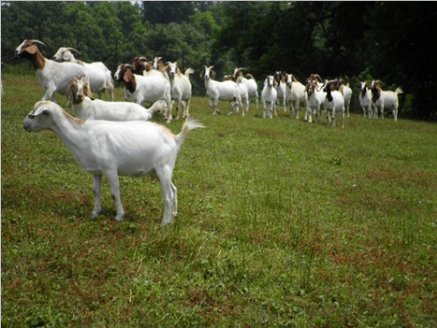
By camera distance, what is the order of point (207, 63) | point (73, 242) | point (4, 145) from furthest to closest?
point (207, 63) < point (4, 145) < point (73, 242)

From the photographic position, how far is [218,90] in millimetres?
22469

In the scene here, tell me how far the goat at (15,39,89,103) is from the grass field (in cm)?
424

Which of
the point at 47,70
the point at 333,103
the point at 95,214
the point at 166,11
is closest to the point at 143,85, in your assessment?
the point at 47,70

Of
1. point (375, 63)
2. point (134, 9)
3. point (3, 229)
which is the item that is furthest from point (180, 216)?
point (134, 9)

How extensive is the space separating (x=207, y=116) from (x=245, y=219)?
12735 mm

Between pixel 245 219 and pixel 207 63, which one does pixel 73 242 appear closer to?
pixel 245 219

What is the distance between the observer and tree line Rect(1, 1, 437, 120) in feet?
89.8

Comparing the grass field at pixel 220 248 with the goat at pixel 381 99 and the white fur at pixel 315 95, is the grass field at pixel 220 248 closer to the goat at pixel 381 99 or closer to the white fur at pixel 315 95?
the white fur at pixel 315 95

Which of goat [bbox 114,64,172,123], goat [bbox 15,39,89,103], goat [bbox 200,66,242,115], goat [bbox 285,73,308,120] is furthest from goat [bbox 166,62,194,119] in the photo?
goat [bbox 285,73,308,120]

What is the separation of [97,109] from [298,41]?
2854 centimetres

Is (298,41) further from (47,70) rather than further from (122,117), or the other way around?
(122,117)

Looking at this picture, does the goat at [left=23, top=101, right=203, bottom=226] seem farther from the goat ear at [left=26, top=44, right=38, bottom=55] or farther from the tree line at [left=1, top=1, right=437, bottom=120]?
the tree line at [left=1, top=1, right=437, bottom=120]

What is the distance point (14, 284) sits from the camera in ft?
17.9

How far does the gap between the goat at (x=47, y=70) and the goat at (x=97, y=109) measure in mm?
4652
